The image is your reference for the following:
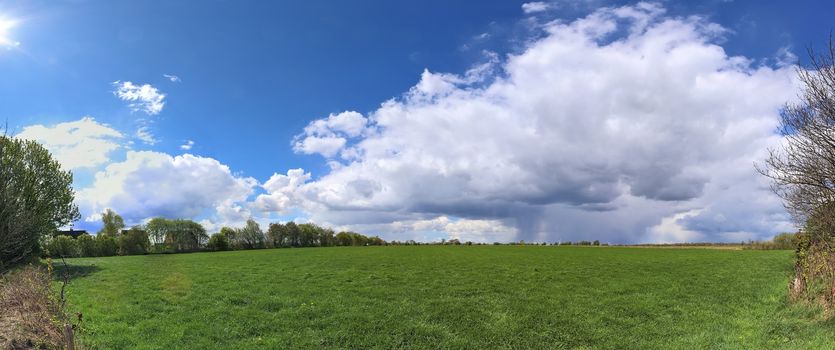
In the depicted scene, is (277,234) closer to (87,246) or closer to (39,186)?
(87,246)

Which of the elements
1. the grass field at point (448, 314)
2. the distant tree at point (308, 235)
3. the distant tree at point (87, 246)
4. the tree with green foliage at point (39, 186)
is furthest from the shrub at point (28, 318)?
the distant tree at point (308, 235)

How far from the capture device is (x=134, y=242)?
110062 mm

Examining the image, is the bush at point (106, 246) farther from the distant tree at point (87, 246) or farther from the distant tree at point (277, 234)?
the distant tree at point (277, 234)

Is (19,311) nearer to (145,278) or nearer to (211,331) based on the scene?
(211,331)

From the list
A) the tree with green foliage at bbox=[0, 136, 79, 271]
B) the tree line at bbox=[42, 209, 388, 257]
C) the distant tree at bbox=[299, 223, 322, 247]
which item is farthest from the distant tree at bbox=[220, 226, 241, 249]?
the tree with green foliage at bbox=[0, 136, 79, 271]

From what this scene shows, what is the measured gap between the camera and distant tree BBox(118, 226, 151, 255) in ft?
355

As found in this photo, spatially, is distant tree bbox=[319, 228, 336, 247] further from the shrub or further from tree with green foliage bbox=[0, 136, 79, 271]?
the shrub

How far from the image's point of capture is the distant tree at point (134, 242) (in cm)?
10831

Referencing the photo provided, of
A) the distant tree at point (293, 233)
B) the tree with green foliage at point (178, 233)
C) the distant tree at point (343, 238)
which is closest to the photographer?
the tree with green foliage at point (178, 233)

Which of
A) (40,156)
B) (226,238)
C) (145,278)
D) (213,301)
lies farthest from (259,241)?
(213,301)

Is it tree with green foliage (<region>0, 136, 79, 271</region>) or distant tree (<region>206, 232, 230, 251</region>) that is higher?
tree with green foliage (<region>0, 136, 79, 271</region>)

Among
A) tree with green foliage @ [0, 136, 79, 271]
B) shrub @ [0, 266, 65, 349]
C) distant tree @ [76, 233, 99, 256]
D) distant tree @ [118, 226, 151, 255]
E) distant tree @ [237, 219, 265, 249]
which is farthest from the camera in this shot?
distant tree @ [237, 219, 265, 249]

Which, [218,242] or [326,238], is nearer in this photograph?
[218,242]

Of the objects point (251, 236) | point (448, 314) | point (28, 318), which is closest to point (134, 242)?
point (251, 236)
